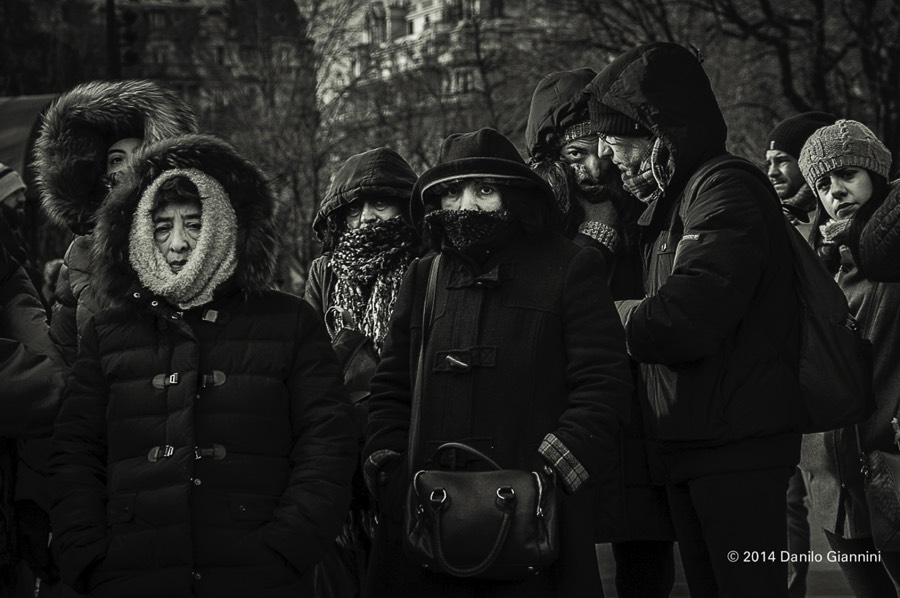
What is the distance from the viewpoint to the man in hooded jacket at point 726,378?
4754mm

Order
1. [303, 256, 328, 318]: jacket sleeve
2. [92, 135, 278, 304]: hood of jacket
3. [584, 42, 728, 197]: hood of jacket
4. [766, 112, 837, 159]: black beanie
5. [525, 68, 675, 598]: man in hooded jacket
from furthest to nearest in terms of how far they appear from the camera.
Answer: [766, 112, 837, 159]: black beanie → [303, 256, 328, 318]: jacket sleeve → [525, 68, 675, 598]: man in hooded jacket → [584, 42, 728, 197]: hood of jacket → [92, 135, 278, 304]: hood of jacket

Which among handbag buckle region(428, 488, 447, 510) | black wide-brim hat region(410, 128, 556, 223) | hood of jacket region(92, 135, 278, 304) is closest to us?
handbag buckle region(428, 488, 447, 510)

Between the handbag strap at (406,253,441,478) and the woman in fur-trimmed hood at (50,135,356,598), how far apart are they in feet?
Result: 0.88

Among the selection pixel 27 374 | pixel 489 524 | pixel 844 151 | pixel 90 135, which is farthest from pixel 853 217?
pixel 27 374

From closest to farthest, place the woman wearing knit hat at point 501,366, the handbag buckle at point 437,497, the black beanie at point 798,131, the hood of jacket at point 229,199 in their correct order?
the handbag buckle at point 437,497 → the woman wearing knit hat at point 501,366 → the hood of jacket at point 229,199 → the black beanie at point 798,131

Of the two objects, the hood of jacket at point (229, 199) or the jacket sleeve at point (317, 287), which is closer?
the hood of jacket at point (229, 199)

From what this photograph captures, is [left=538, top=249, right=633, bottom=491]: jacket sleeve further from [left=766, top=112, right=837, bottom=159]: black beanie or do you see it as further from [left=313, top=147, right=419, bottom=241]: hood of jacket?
[left=766, top=112, right=837, bottom=159]: black beanie

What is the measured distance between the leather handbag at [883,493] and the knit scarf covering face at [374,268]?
6.05 feet

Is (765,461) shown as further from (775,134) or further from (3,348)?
(775,134)

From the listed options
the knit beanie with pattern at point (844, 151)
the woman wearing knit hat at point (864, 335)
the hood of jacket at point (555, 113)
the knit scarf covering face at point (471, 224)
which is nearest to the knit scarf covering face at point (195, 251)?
the knit scarf covering face at point (471, 224)

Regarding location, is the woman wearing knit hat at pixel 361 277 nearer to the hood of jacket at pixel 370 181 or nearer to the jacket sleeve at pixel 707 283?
the hood of jacket at pixel 370 181

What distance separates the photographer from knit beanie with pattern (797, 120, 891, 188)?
6.18m

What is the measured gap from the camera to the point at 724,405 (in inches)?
189

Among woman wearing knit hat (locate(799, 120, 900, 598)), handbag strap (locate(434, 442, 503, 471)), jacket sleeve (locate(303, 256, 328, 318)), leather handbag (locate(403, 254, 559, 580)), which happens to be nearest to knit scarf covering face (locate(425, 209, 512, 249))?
handbag strap (locate(434, 442, 503, 471))
